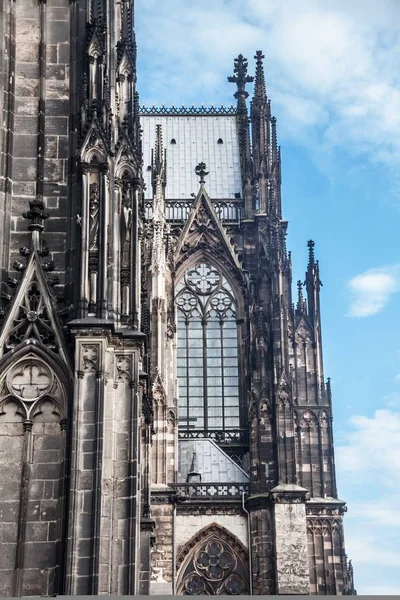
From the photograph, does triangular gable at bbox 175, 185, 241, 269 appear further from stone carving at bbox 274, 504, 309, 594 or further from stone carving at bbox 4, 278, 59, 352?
stone carving at bbox 4, 278, 59, 352

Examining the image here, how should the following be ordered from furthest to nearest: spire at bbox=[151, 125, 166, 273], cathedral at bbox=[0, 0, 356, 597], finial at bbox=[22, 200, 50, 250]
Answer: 1. spire at bbox=[151, 125, 166, 273]
2. finial at bbox=[22, 200, 50, 250]
3. cathedral at bbox=[0, 0, 356, 597]

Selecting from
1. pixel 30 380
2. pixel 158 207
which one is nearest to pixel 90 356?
pixel 30 380

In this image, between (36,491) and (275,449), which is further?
(275,449)

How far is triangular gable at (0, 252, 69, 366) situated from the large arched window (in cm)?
3288

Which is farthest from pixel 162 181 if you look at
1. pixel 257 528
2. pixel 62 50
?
pixel 62 50

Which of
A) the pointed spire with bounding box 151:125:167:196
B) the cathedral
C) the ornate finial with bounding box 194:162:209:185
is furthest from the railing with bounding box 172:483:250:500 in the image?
the ornate finial with bounding box 194:162:209:185

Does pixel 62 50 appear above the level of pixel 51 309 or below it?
above

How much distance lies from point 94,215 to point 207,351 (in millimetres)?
34199

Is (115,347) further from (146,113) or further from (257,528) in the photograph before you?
(146,113)

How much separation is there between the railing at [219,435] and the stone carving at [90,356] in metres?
32.6

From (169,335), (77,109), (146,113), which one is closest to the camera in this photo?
(77,109)

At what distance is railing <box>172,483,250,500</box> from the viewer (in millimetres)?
47938

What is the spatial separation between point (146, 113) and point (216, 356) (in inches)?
667

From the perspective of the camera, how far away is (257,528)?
152 ft
